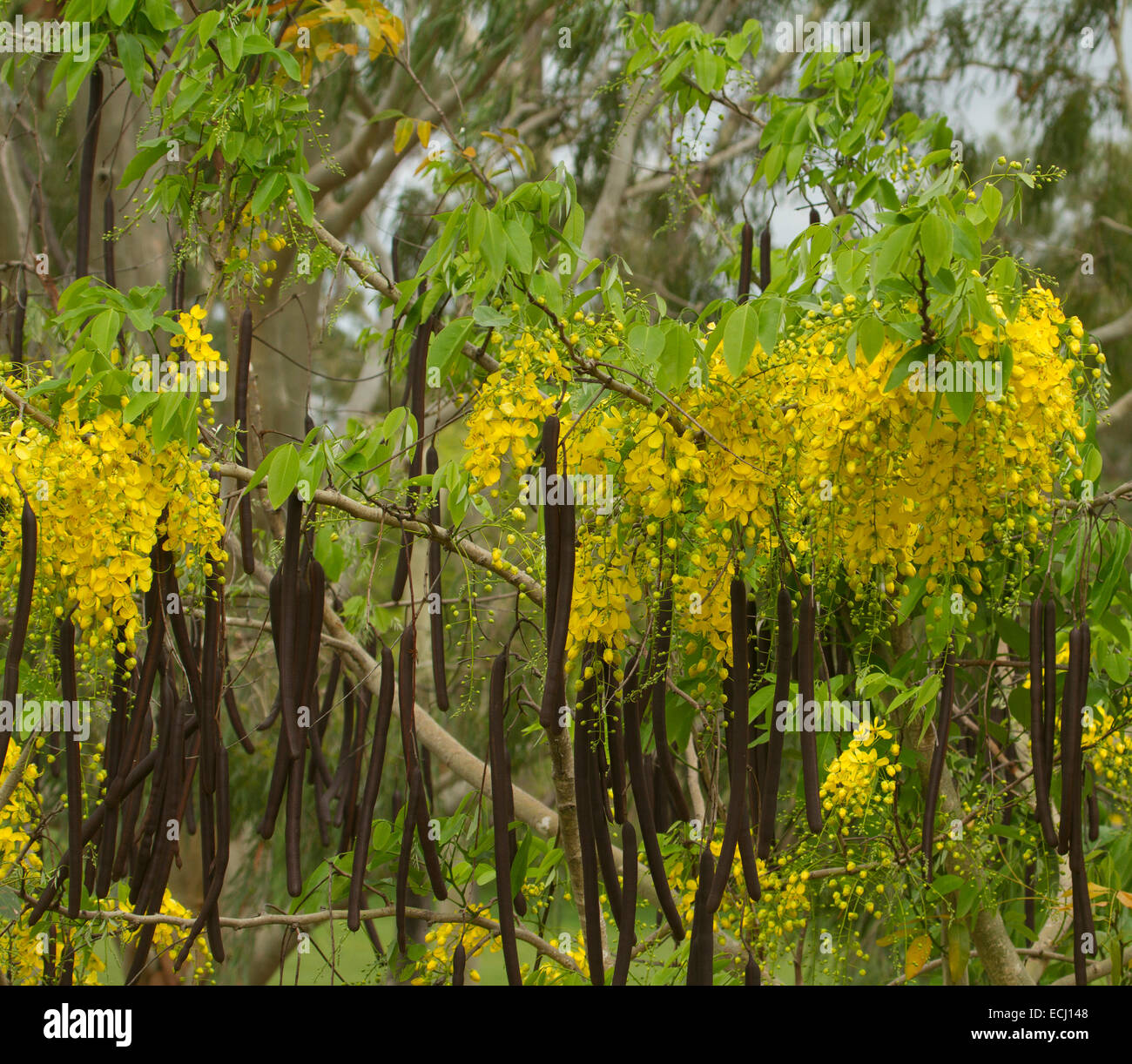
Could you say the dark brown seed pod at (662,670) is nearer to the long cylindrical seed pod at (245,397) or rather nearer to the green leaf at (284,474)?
the green leaf at (284,474)

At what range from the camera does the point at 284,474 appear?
4.59 feet

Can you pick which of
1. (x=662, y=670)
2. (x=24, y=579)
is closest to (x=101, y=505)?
(x=24, y=579)

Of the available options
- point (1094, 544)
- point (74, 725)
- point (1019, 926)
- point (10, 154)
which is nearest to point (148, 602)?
point (74, 725)

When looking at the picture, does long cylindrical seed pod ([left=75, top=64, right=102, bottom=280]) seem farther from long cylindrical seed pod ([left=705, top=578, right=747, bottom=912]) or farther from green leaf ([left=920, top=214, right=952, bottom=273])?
green leaf ([left=920, top=214, right=952, bottom=273])

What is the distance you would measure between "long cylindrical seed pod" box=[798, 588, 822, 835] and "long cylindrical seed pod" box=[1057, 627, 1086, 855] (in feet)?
1.06

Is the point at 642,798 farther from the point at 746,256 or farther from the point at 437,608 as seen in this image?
the point at 746,256

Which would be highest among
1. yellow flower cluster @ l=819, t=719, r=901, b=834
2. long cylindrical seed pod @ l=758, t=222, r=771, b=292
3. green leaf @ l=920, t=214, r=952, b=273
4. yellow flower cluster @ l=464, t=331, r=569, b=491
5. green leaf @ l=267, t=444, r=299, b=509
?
long cylindrical seed pod @ l=758, t=222, r=771, b=292

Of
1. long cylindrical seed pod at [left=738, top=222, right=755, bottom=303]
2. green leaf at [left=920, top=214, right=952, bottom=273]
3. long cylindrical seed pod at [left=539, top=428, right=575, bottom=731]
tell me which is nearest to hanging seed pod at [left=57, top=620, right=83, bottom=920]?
long cylindrical seed pod at [left=539, top=428, right=575, bottom=731]

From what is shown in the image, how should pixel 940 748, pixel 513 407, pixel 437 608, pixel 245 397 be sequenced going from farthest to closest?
pixel 245 397
pixel 437 608
pixel 940 748
pixel 513 407

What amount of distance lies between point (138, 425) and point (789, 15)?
15.4 ft

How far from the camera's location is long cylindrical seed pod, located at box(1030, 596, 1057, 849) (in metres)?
Result: 1.51

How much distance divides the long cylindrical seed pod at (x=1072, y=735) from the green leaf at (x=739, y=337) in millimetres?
578

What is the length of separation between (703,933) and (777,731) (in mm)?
290

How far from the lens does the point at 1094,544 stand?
5.49 ft
